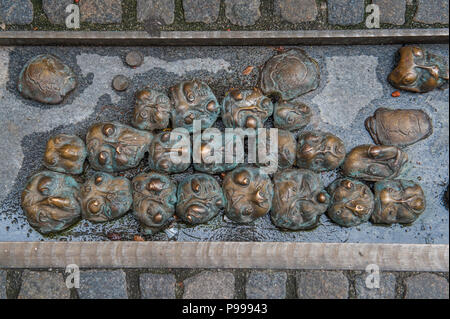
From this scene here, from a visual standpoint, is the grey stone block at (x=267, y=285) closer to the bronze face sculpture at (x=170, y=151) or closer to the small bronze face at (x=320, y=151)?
the small bronze face at (x=320, y=151)

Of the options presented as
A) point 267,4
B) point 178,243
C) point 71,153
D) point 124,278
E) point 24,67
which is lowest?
point 124,278

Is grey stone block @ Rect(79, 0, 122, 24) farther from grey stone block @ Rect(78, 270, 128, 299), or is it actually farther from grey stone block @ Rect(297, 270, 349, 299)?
grey stone block @ Rect(297, 270, 349, 299)

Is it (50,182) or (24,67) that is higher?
(24,67)

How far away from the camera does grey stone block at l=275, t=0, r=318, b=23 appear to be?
3631 millimetres

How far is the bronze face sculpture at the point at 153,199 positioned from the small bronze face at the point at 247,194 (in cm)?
54

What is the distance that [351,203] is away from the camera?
11.2 feet

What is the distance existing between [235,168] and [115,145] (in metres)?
1.19

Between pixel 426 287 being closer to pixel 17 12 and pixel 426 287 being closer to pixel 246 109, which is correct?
pixel 246 109

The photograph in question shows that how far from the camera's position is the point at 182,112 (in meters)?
3.48

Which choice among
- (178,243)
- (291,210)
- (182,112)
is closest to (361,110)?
(291,210)

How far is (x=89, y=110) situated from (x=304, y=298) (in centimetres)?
289

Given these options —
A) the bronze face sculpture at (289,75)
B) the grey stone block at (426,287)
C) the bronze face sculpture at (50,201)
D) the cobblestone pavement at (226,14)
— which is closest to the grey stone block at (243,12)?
the cobblestone pavement at (226,14)

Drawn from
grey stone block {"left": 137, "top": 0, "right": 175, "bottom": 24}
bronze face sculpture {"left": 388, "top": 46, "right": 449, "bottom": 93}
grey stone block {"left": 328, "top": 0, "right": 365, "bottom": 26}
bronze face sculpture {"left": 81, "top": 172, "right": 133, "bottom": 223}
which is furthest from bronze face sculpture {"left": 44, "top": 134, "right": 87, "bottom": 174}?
bronze face sculpture {"left": 388, "top": 46, "right": 449, "bottom": 93}

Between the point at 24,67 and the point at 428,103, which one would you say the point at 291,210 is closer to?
the point at 428,103
